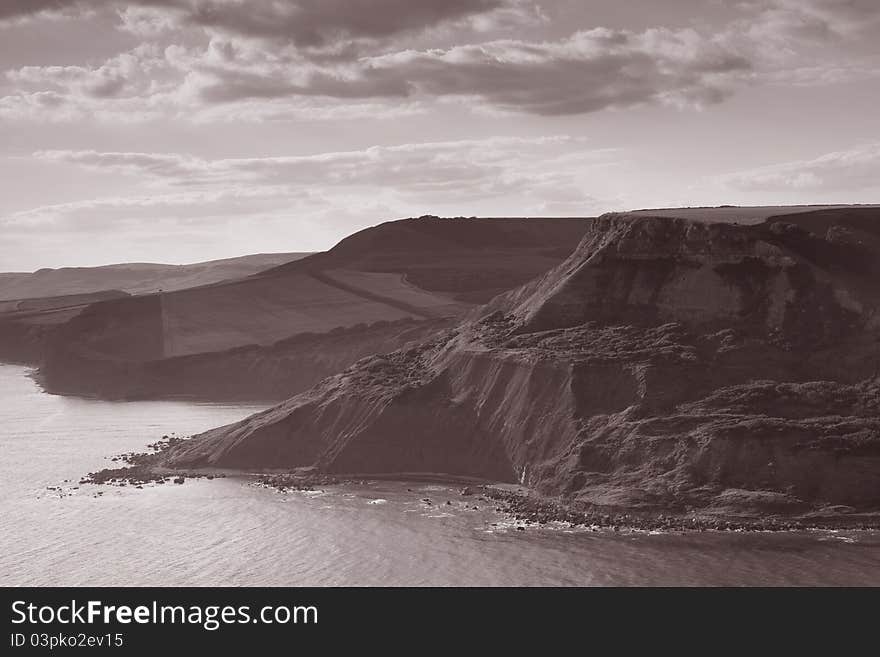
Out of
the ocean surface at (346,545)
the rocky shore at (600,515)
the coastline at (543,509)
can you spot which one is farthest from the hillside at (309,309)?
the ocean surface at (346,545)

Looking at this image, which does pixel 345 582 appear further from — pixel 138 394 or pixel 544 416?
pixel 138 394

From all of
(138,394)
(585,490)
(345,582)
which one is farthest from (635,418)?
(138,394)

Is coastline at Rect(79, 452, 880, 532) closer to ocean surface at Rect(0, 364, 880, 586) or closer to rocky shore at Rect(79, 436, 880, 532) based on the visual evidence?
rocky shore at Rect(79, 436, 880, 532)

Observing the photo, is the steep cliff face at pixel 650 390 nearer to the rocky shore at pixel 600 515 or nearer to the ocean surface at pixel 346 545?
the rocky shore at pixel 600 515

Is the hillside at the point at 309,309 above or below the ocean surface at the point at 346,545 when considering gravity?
above

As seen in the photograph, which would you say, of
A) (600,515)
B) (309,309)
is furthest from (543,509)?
(309,309)
